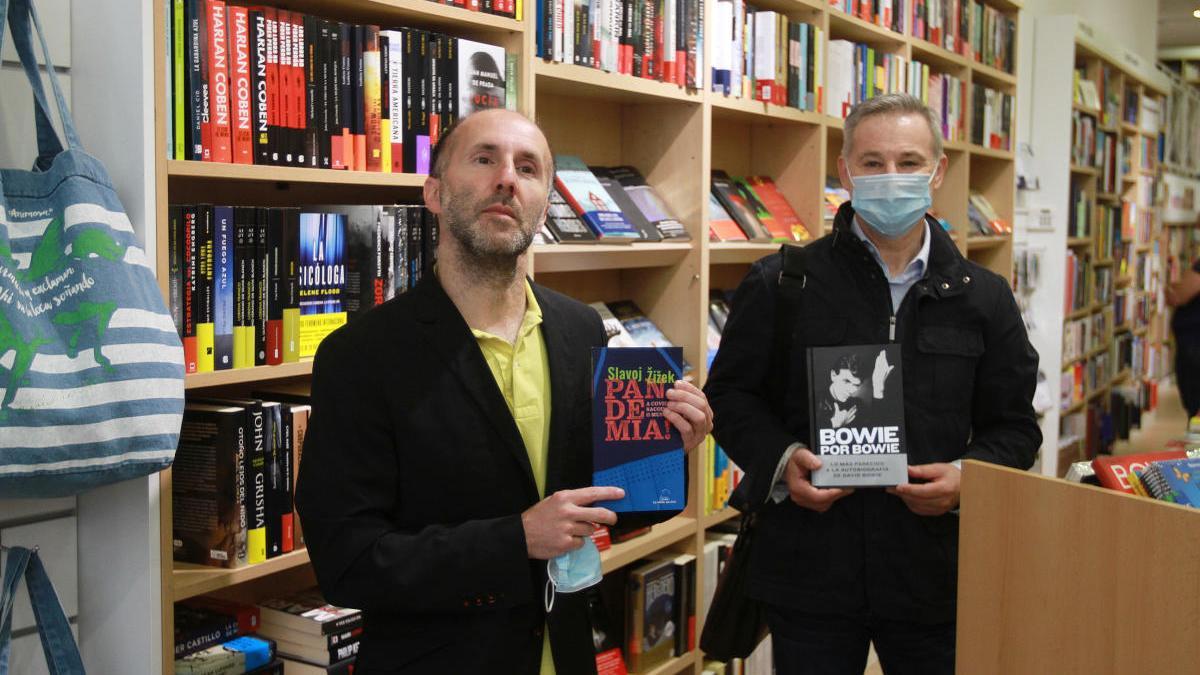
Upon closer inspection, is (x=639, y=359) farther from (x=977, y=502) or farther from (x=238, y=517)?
(x=238, y=517)

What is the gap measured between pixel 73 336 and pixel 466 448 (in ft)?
1.93

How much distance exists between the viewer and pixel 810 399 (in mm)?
2002

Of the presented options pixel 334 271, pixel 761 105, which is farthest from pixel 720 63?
pixel 334 271

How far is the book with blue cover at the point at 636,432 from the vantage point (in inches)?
62.3

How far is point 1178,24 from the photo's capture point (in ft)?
36.3

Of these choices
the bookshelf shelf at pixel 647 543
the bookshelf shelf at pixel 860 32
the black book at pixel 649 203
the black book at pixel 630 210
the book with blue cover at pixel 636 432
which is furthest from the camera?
the bookshelf shelf at pixel 860 32

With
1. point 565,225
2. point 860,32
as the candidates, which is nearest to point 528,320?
point 565,225

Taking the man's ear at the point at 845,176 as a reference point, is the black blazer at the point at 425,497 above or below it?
below

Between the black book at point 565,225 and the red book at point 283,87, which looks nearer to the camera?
the red book at point 283,87

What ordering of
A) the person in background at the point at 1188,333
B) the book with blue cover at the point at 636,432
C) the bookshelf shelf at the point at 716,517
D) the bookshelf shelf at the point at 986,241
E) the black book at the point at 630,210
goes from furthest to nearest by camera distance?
the bookshelf shelf at the point at 986,241 → the person in background at the point at 1188,333 → the bookshelf shelf at the point at 716,517 → the black book at the point at 630,210 → the book with blue cover at the point at 636,432

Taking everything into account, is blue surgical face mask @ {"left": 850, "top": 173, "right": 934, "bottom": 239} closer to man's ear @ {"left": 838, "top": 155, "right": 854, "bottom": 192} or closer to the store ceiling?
man's ear @ {"left": 838, "top": 155, "right": 854, "bottom": 192}

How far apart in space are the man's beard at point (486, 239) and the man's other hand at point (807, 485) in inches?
→ 26.5

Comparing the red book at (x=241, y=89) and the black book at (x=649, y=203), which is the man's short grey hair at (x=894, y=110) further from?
the red book at (x=241, y=89)

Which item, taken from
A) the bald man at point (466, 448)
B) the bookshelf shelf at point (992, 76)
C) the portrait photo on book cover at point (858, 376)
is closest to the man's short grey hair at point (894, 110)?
the portrait photo on book cover at point (858, 376)
